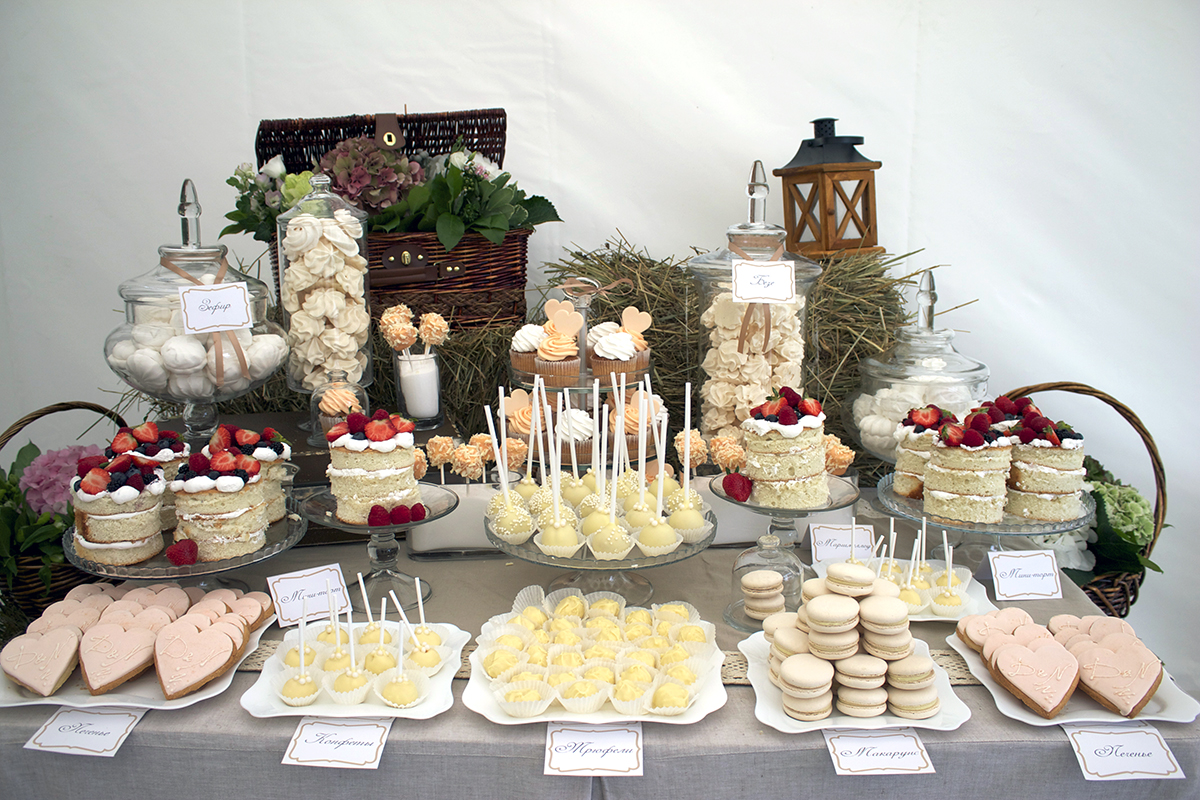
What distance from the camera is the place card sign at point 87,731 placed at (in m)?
1.12

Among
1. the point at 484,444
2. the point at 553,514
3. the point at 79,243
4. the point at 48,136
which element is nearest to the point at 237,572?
the point at 484,444

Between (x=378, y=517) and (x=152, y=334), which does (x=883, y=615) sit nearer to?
(x=378, y=517)

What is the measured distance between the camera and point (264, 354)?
5.58 ft

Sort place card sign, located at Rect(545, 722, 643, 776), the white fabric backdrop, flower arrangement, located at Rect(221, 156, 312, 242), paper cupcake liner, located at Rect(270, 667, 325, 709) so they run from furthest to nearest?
the white fabric backdrop
flower arrangement, located at Rect(221, 156, 312, 242)
paper cupcake liner, located at Rect(270, 667, 325, 709)
place card sign, located at Rect(545, 722, 643, 776)

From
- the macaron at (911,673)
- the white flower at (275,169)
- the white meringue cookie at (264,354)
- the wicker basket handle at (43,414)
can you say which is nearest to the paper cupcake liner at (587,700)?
the macaron at (911,673)

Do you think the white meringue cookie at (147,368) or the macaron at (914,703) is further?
the white meringue cookie at (147,368)

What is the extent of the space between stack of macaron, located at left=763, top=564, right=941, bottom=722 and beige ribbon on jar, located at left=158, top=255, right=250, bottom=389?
1275 millimetres

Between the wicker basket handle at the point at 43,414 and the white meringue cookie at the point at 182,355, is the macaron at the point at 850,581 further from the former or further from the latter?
the wicker basket handle at the point at 43,414

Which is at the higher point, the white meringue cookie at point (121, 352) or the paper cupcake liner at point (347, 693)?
Result: the white meringue cookie at point (121, 352)

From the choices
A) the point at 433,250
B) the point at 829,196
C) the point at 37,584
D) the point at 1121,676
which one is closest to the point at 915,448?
the point at 1121,676

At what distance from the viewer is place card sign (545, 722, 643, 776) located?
1.06 meters

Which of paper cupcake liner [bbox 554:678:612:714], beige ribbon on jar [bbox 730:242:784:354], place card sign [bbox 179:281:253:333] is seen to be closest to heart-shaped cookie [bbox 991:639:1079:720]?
paper cupcake liner [bbox 554:678:612:714]

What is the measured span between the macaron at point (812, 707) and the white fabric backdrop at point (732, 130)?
1.86 meters

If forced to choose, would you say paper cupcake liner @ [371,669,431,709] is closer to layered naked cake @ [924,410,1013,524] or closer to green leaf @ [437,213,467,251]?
layered naked cake @ [924,410,1013,524]
